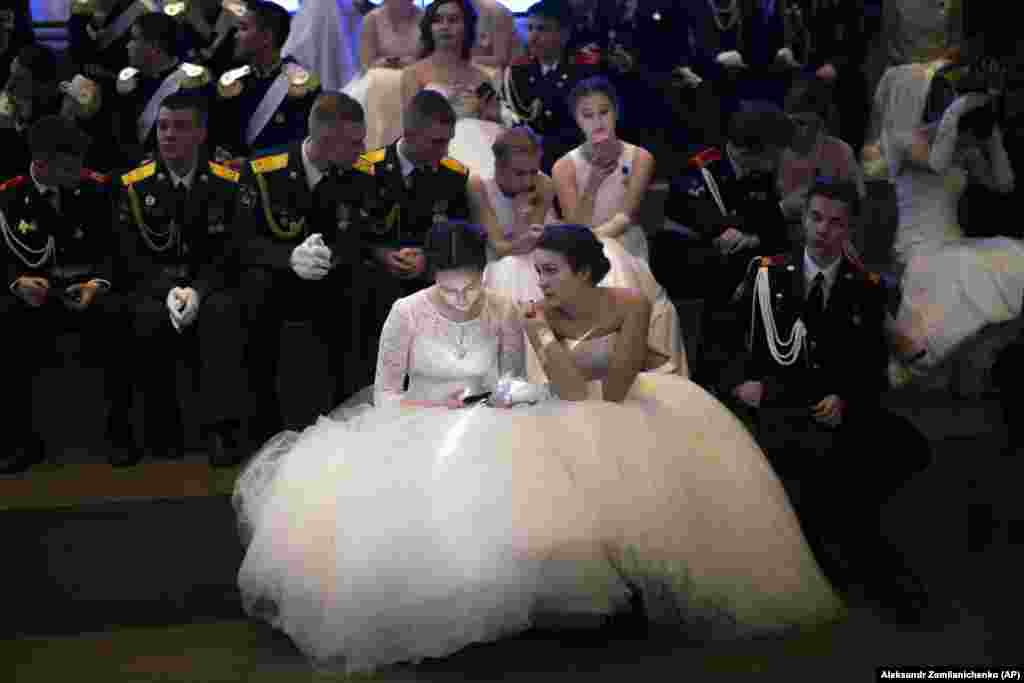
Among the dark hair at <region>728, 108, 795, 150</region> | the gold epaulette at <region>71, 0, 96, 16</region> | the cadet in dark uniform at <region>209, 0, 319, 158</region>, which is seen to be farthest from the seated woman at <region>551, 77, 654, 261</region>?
the gold epaulette at <region>71, 0, 96, 16</region>

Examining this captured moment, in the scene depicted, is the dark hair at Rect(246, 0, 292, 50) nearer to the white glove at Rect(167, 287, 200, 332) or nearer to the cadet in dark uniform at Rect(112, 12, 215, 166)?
the cadet in dark uniform at Rect(112, 12, 215, 166)

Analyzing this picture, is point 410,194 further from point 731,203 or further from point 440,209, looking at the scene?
point 731,203

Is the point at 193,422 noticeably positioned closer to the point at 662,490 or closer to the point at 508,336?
the point at 508,336

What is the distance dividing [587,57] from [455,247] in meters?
2.28

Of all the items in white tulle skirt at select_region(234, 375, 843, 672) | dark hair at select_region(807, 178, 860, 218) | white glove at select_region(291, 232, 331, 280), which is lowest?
white tulle skirt at select_region(234, 375, 843, 672)

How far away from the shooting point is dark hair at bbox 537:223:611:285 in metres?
3.84

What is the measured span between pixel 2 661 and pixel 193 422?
149 centimetres

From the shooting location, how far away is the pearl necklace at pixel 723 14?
6.24 m

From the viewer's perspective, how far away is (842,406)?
4000 mm

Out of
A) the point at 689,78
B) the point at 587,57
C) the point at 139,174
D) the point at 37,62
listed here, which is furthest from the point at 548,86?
the point at 37,62

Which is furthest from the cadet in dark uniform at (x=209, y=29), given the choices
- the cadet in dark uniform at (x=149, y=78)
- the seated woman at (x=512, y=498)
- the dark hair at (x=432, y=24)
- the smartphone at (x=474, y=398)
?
the smartphone at (x=474, y=398)

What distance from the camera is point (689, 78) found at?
605 cm

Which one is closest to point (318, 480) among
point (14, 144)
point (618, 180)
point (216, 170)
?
point (216, 170)

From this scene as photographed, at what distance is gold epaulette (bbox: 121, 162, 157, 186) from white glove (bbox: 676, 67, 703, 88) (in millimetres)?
2376
